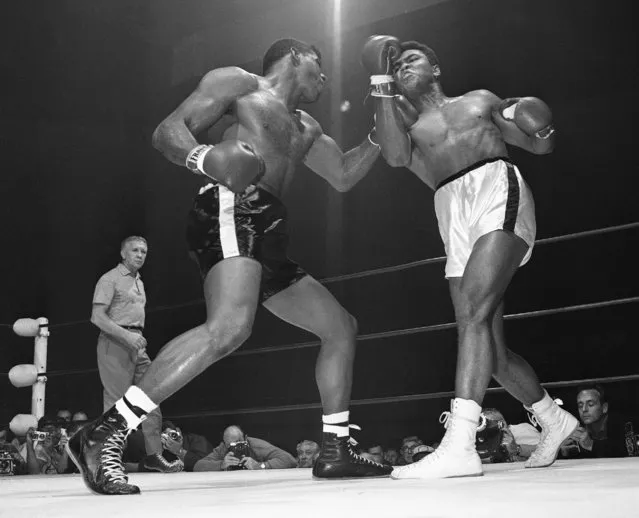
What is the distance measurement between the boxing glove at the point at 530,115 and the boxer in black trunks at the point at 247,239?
40cm

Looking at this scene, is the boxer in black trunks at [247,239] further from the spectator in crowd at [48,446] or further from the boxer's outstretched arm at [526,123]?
the spectator in crowd at [48,446]

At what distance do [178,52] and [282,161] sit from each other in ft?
12.9

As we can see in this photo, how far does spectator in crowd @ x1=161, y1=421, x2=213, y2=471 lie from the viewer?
407 cm

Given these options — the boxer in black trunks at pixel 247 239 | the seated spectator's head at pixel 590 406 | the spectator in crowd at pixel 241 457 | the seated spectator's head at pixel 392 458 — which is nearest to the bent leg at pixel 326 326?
the boxer in black trunks at pixel 247 239

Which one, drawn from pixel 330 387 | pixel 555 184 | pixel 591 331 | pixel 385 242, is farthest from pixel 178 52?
pixel 330 387

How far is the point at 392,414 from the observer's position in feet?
16.4

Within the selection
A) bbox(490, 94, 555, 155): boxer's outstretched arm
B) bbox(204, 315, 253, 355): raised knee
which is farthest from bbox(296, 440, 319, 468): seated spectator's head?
bbox(204, 315, 253, 355): raised knee

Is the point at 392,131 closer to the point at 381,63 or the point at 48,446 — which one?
the point at 381,63

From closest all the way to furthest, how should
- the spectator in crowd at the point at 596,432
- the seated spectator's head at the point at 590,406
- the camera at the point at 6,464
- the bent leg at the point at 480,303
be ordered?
the bent leg at the point at 480,303, the spectator in crowd at the point at 596,432, the seated spectator's head at the point at 590,406, the camera at the point at 6,464

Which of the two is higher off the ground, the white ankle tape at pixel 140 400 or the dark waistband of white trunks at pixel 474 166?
the dark waistband of white trunks at pixel 474 166

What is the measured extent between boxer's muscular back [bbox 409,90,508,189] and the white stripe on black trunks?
60 centimetres

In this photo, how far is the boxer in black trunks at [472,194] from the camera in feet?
6.53

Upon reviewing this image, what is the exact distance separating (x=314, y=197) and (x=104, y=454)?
3.58 m

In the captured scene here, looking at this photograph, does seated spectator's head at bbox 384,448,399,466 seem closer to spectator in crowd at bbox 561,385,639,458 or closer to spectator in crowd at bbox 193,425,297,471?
spectator in crowd at bbox 193,425,297,471
